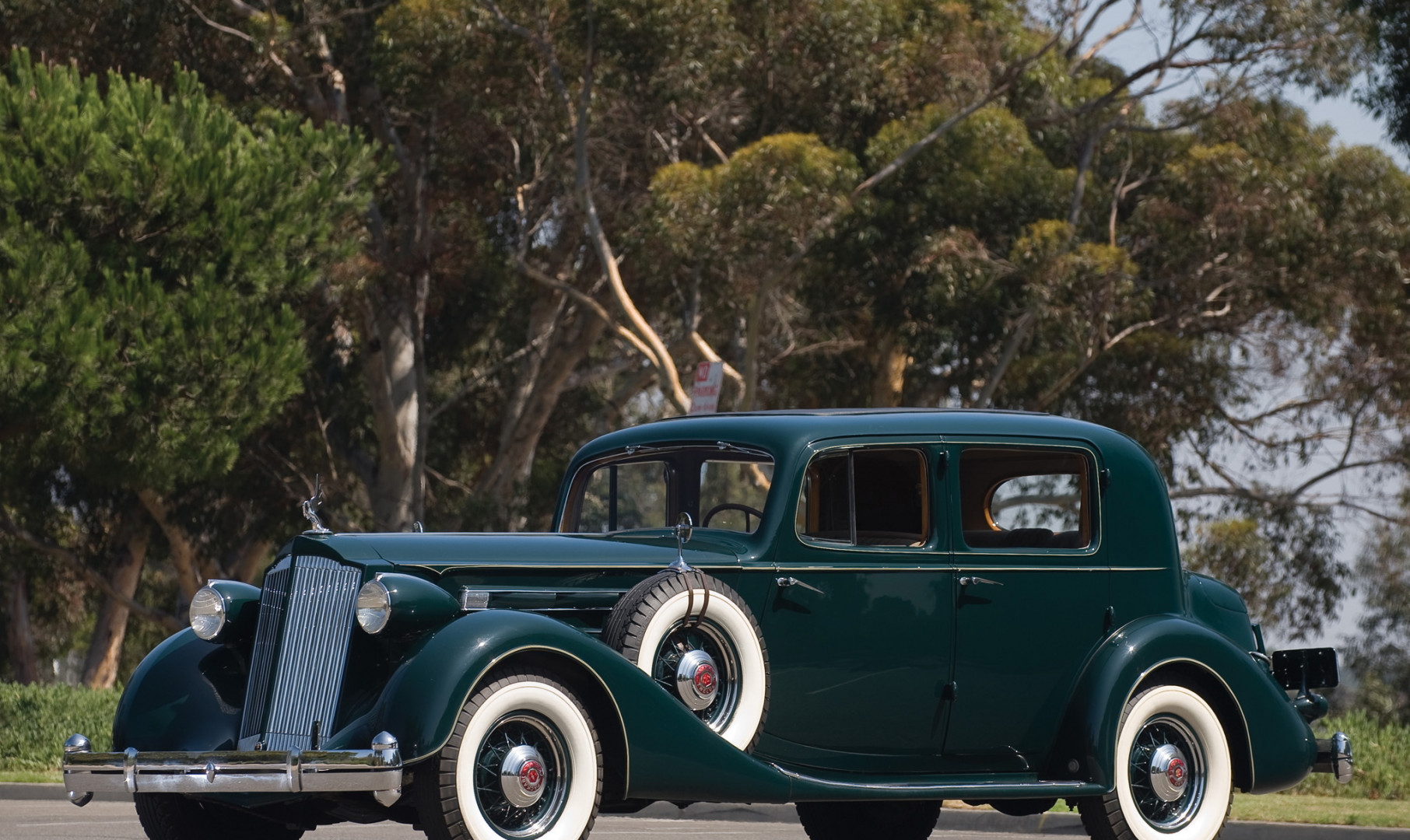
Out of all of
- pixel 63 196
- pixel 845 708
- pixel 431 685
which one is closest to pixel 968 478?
pixel 845 708

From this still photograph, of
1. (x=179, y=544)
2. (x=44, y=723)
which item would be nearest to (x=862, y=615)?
(x=44, y=723)

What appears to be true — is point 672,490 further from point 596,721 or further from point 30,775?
point 30,775

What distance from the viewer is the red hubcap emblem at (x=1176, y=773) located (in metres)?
7.30

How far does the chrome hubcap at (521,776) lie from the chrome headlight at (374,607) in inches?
23.6

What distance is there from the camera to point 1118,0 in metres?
22.3

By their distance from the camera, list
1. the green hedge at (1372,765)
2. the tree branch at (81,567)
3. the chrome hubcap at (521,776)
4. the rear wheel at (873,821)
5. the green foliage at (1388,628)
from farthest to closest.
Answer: the green foliage at (1388,628) < the tree branch at (81,567) < the green hedge at (1372,765) < the rear wheel at (873,821) < the chrome hubcap at (521,776)

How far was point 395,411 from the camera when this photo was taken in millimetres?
25656

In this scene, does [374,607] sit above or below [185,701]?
above

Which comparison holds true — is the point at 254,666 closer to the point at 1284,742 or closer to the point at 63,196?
the point at 1284,742

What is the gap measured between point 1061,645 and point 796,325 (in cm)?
1899

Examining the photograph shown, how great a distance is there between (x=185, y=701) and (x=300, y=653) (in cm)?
61

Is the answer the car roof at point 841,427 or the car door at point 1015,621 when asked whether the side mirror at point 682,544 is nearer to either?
the car roof at point 841,427

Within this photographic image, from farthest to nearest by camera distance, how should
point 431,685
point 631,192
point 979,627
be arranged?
1. point 631,192
2. point 979,627
3. point 431,685

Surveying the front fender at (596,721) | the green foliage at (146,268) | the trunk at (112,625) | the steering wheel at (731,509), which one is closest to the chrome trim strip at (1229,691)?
the steering wheel at (731,509)
